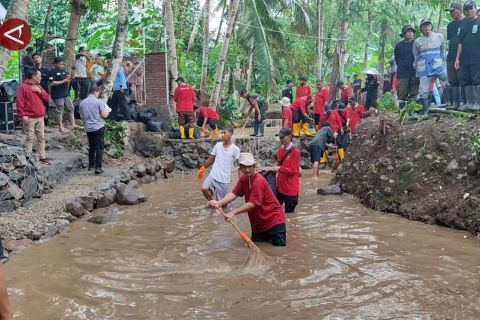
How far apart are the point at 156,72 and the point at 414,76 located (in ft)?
28.2

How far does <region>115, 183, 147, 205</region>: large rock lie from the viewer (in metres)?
9.61

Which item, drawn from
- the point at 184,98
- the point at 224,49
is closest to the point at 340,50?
the point at 224,49

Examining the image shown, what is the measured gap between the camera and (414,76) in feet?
34.8

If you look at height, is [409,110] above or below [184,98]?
below

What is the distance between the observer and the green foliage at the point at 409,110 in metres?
9.59

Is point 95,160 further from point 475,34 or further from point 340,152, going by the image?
point 475,34

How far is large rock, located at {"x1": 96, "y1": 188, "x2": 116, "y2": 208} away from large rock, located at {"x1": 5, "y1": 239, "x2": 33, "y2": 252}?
2.44 meters

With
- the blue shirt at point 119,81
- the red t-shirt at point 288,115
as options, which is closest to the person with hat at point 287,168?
the red t-shirt at point 288,115

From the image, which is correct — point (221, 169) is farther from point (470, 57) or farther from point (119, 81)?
point (119, 81)

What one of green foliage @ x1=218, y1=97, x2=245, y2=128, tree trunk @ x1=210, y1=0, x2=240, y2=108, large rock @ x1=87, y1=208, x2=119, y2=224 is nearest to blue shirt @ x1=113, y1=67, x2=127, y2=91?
tree trunk @ x1=210, y1=0, x2=240, y2=108

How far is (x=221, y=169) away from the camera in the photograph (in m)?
8.38

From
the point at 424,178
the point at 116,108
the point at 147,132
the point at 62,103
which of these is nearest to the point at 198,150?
the point at 147,132

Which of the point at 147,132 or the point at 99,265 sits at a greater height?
the point at 147,132

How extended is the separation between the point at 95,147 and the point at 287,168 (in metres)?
4.84
